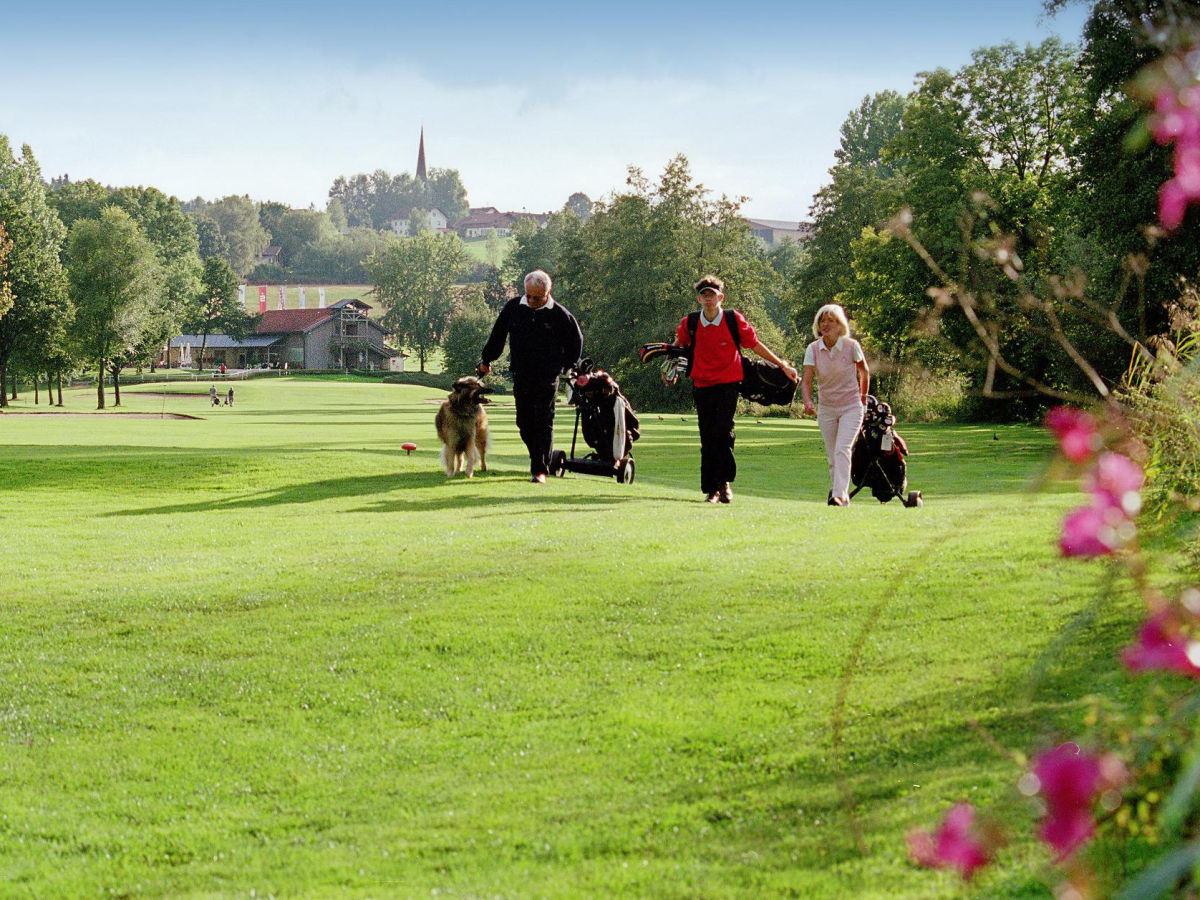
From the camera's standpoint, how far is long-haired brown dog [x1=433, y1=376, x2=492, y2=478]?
781 inches

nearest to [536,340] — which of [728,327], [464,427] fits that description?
[464,427]

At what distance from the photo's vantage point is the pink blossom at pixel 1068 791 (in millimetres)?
1690

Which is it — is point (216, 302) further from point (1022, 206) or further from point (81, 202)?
point (1022, 206)

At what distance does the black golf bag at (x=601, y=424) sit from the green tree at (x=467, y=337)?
10386 cm

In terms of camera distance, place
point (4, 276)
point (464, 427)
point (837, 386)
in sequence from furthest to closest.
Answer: point (4, 276)
point (464, 427)
point (837, 386)

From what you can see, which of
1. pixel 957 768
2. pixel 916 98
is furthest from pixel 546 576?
pixel 916 98

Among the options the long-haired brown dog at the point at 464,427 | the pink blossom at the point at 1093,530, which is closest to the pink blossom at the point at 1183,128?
the pink blossom at the point at 1093,530

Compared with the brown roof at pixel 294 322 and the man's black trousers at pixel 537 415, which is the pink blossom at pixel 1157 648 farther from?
the brown roof at pixel 294 322

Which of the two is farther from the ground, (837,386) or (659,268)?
(659,268)

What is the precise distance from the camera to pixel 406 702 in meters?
8.69

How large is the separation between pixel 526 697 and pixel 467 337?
396 ft

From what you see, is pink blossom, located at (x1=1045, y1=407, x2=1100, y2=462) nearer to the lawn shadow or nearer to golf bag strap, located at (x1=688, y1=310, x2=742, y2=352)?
the lawn shadow

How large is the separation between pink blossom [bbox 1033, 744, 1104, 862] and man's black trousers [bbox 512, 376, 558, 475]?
16.8m

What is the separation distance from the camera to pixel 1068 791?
5.56 ft
